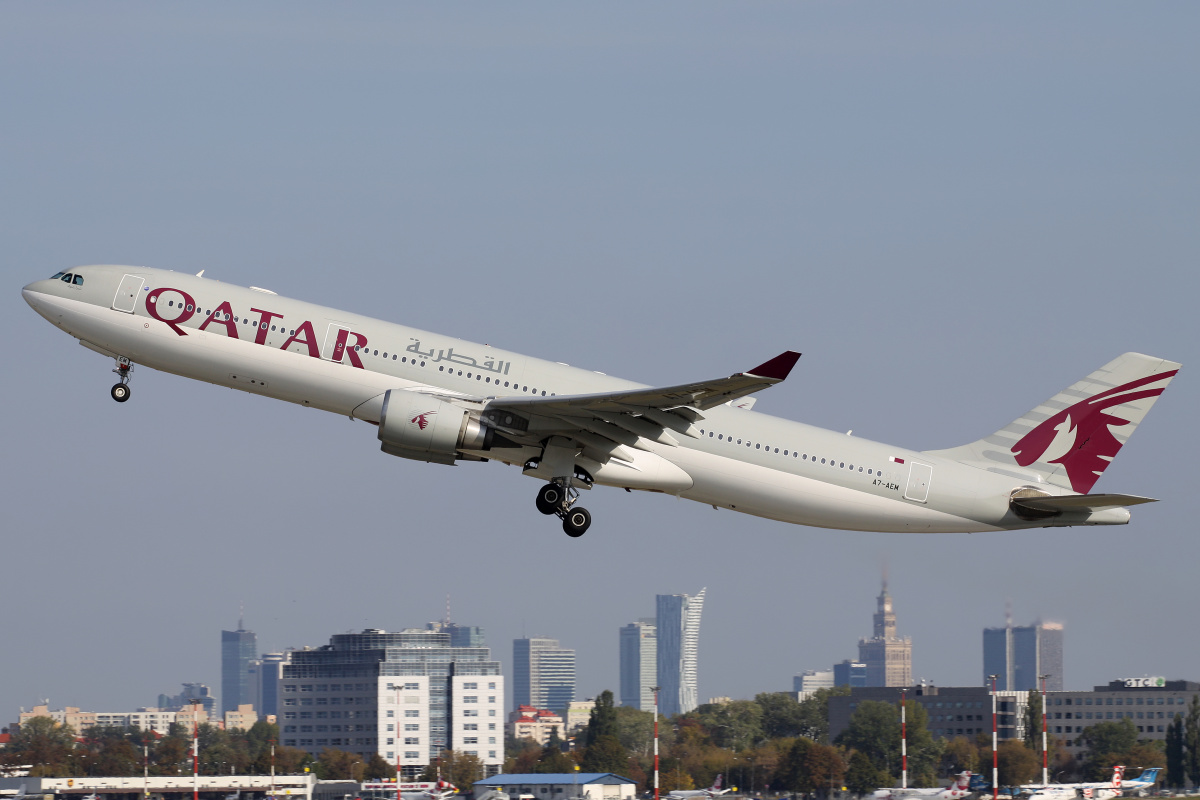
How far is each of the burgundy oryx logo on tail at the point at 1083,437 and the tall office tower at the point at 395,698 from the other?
7369 cm

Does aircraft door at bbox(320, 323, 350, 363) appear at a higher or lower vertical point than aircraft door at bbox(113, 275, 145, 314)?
lower

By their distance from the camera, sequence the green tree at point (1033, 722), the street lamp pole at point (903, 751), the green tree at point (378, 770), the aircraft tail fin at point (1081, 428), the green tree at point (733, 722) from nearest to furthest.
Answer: the aircraft tail fin at point (1081, 428) < the street lamp pole at point (903, 751) < the green tree at point (1033, 722) < the green tree at point (378, 770) < the green tree at point (733, 722)

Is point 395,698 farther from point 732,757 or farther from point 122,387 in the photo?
point 122,387

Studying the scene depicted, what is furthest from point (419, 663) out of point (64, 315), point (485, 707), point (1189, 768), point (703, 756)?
point (64, 315)

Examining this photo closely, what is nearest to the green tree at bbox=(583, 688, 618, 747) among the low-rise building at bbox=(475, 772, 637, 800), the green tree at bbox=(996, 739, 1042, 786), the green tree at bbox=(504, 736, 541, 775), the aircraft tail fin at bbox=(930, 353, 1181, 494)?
the green tree at bbox=(504, 736, 541, 775)

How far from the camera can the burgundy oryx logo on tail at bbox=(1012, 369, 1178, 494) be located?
45.7 metres

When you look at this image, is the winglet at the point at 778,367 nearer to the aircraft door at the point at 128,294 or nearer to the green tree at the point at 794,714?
the aircraft door at the point at 128,294

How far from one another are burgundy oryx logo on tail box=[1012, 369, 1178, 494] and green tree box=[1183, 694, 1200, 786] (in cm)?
5051

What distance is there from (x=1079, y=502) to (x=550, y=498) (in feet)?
50.4

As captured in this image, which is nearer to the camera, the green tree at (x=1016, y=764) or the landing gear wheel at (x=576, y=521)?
the landing gear wheel at (x=576, y=521)

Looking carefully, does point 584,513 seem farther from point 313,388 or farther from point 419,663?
point 419,663

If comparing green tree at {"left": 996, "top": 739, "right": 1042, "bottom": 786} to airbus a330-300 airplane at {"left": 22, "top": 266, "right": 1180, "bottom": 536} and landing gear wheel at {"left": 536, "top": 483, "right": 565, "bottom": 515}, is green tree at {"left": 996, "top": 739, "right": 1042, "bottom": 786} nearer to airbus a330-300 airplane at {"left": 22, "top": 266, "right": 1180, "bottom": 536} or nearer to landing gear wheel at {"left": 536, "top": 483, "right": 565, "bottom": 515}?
airbus a330-300 airplane at {"left": 22, "top": 266, "right": 1180, "bottom": 536}

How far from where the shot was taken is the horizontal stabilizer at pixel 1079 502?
138 feet

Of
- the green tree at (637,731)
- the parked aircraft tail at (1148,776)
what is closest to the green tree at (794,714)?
the green tree at (637,731)
